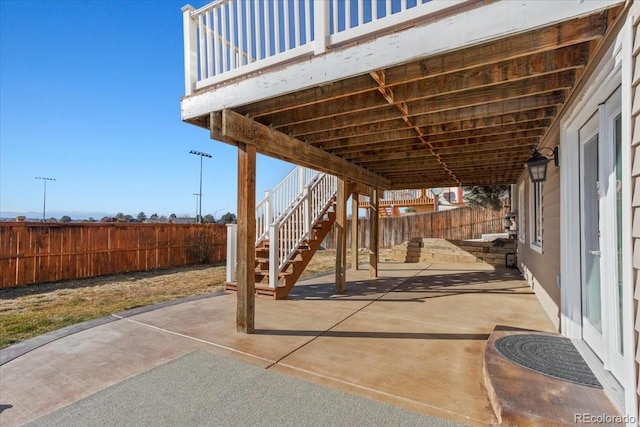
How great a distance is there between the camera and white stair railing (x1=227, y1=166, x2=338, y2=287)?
5453mm

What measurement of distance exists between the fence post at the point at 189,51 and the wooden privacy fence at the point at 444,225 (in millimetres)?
13550

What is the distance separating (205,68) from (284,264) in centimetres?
339

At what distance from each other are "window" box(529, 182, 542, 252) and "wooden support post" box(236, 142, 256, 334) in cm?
419

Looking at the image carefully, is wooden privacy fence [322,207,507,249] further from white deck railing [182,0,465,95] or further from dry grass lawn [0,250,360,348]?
white deck railing [182,0,465,95]

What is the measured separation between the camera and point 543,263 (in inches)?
175

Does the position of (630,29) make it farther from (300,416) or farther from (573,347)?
(300,416)

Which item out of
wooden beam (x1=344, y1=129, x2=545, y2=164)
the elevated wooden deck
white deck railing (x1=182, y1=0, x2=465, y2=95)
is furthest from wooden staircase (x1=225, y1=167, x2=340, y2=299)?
white deck railing (x1=182, y1=0, x2=465, y2=95)

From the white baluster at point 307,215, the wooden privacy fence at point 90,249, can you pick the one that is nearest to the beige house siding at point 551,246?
the white baluster at point 307,215

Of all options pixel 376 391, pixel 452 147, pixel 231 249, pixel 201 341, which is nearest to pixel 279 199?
pixel 231 249

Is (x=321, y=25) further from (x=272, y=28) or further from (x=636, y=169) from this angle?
(x=636, y=169)

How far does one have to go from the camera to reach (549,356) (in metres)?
2.61

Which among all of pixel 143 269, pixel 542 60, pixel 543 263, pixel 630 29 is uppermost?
pixel 542 60

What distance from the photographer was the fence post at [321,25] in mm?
2588

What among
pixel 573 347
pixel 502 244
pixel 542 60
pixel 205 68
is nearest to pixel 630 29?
pixel 542 60
